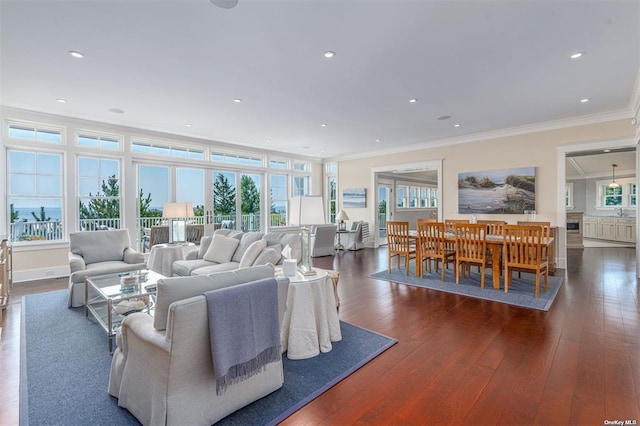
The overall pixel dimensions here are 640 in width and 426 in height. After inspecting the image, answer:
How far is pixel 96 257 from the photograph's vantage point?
14.8 feet

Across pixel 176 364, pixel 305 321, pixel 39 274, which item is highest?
pixel 176 364

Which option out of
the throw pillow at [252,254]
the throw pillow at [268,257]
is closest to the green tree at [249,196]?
the throw pillow at [252,254]

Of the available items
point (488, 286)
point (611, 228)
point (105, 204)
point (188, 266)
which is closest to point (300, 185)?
point (105, 204)

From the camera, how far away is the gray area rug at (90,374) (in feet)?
6.16

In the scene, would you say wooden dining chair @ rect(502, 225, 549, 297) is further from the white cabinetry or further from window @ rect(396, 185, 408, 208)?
the white cabinetry

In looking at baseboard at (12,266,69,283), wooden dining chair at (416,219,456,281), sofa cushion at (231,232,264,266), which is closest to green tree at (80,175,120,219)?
baseboard at (12,266,69,283)

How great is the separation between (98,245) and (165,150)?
2970 mm

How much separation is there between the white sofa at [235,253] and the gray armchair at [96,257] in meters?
0.73

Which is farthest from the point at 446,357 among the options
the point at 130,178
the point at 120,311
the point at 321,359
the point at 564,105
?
the point at 130,178

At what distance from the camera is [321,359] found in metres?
2.51

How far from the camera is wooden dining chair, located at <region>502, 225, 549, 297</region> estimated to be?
4012 millimetres

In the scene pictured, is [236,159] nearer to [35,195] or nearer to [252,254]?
[35,195]

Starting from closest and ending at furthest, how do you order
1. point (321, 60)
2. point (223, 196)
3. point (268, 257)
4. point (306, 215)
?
point (306, 215), point (321, 60), point (268, 257), point (223, 196)

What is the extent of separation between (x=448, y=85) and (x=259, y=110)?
2.96 metres
